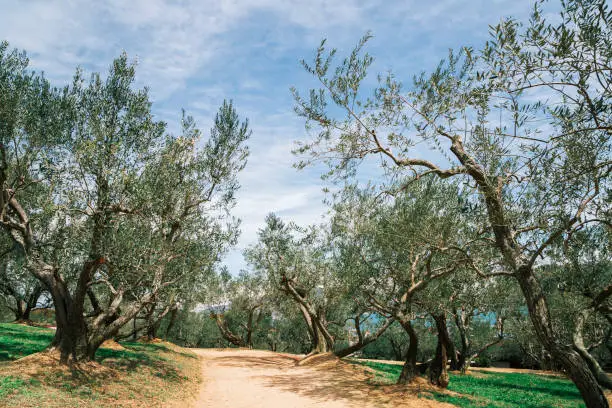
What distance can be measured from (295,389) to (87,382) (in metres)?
8.26

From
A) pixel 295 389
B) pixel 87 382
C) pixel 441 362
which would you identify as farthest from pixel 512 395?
pixel 87 382

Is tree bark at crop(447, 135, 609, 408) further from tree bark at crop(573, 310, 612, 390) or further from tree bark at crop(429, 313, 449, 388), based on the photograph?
tree bark at crop(429, 313, 449, 388)

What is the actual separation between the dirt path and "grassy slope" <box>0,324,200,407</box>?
4.80 ft

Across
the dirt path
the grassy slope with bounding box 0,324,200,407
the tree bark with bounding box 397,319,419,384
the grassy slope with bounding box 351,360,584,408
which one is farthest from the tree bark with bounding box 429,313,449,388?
the grassy slope with bounding box 0,324,200,407

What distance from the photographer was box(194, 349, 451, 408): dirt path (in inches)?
563

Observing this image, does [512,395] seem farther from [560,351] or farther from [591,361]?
[560,351]

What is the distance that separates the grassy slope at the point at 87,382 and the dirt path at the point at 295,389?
1.46 metres

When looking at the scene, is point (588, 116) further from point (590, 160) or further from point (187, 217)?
point (187, 217)

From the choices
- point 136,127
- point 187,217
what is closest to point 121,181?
point 136,127

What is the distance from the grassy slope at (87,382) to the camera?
34.3 feet

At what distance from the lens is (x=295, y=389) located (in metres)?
17.1

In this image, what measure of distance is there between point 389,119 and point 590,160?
5036 mm

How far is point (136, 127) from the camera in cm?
1326

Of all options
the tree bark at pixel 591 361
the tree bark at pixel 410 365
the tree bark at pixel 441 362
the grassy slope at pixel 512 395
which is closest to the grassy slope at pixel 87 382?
the tree bark at pixel 410 365
